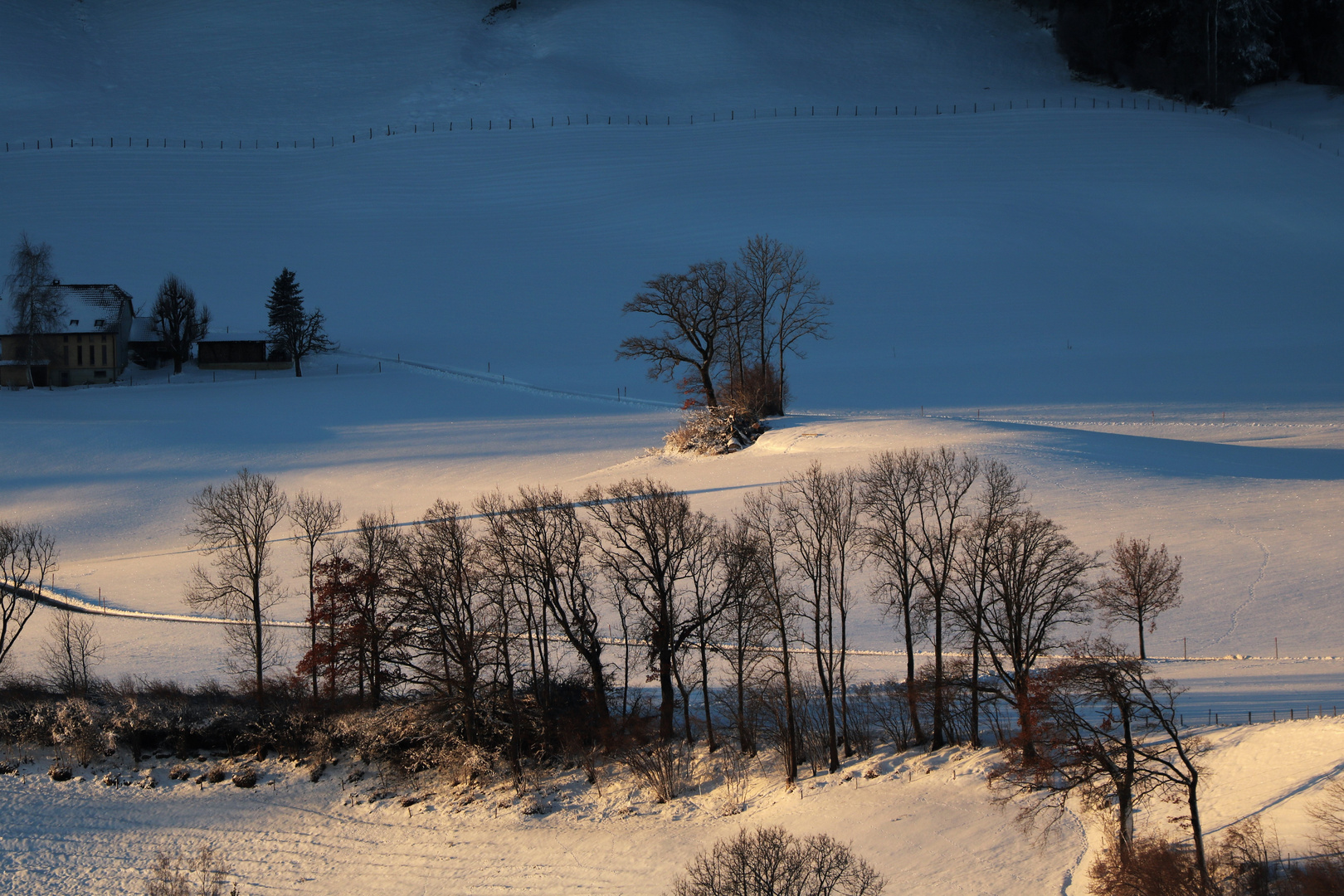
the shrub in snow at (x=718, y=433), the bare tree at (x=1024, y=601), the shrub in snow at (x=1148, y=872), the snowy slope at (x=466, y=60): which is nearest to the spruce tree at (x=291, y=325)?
the shrub in snow at (x=718, y=433)

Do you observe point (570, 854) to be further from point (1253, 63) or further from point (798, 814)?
point (1253, 63)

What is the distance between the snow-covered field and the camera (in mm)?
26031

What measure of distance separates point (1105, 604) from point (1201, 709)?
379 centimetres

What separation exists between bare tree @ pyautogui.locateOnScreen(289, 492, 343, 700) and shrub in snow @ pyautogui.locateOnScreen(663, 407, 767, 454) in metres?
15.9

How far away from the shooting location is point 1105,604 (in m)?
26.9

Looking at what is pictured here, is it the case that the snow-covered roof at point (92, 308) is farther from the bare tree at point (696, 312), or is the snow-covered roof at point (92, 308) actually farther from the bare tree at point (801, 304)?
the bare tree at point (801, 304)

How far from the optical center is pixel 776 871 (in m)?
18.2

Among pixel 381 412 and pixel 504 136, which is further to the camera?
pixel 504 136

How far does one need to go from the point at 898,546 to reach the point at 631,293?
2156 inches

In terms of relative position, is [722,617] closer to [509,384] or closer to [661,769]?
[661,769]

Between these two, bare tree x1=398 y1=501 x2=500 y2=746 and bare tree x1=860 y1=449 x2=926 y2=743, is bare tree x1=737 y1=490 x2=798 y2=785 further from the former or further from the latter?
bare tree x1=398 y1=501 x2=500 y2=746

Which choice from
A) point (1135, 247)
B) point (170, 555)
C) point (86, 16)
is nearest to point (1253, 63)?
point (1135, 247)

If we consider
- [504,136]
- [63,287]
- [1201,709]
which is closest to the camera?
[1201,709]

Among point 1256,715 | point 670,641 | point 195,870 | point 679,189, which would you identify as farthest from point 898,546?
point 679,189
